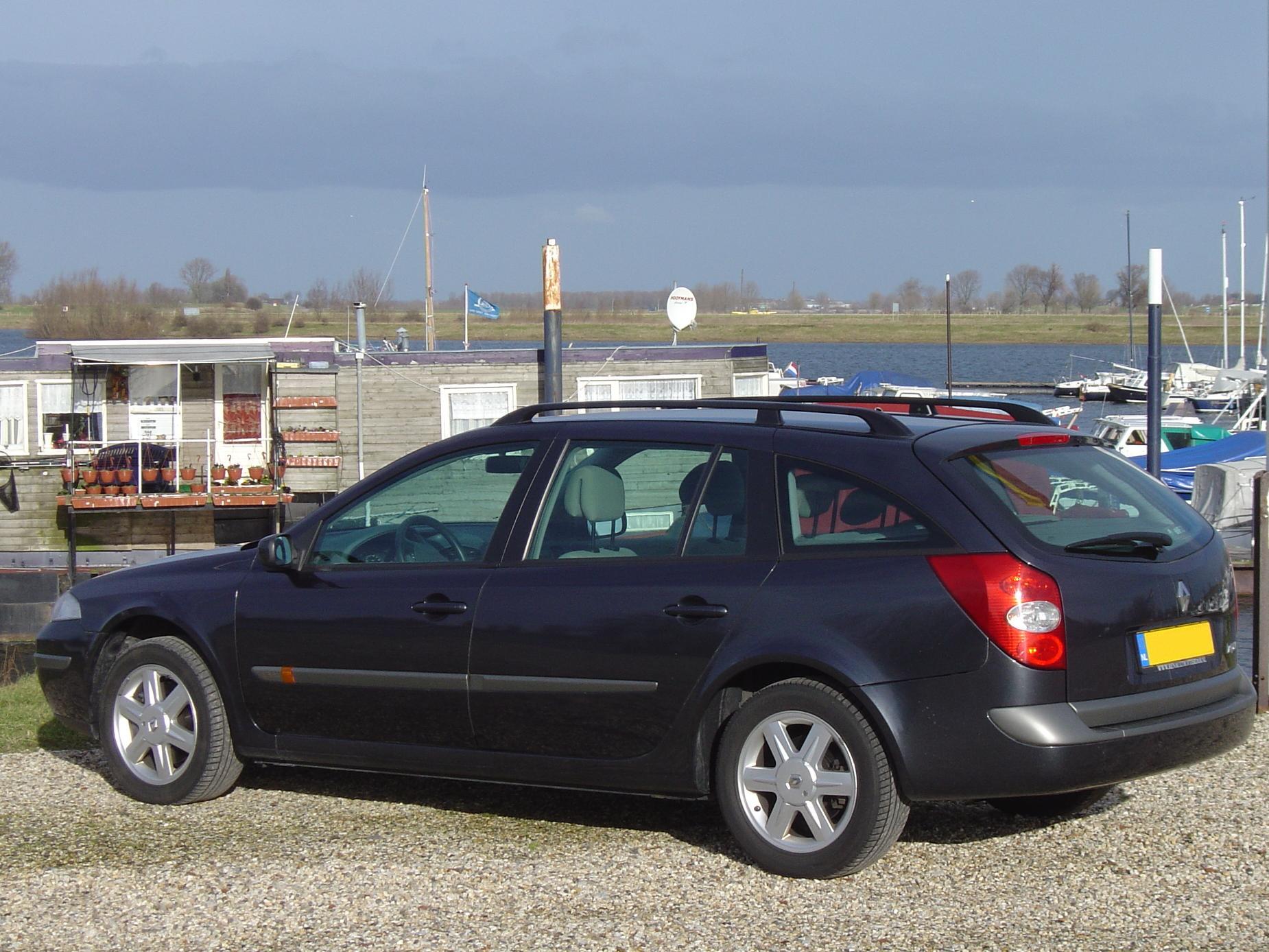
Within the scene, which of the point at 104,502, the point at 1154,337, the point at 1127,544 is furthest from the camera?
the point at 104,502

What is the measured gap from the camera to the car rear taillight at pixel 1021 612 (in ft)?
14.5

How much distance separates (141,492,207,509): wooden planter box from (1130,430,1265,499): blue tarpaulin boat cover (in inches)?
701

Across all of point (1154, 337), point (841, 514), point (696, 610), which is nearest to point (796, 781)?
point (696, 610)

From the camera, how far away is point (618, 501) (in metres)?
5.36

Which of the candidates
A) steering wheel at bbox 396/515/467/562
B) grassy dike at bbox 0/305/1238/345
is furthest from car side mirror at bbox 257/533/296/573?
grassy dike at bbox 0/305/1238/345

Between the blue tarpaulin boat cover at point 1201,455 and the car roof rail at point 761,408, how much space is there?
24.3 meters

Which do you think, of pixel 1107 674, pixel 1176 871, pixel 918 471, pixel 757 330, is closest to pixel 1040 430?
pixel 918 471

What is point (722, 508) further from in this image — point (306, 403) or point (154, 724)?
point (306, 403)

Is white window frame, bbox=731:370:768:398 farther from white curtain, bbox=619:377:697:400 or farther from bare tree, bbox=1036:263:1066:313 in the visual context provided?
bare tree, bbox=1036:263:1066:313

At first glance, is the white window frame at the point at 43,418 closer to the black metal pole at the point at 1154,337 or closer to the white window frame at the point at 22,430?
the white window frame at the point at 22,430

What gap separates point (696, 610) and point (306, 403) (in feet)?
68.7

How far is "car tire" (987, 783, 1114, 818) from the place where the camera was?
553cm

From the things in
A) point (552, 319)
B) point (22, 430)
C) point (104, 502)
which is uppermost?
point (552, 319)

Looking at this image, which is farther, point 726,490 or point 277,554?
point 277,554
